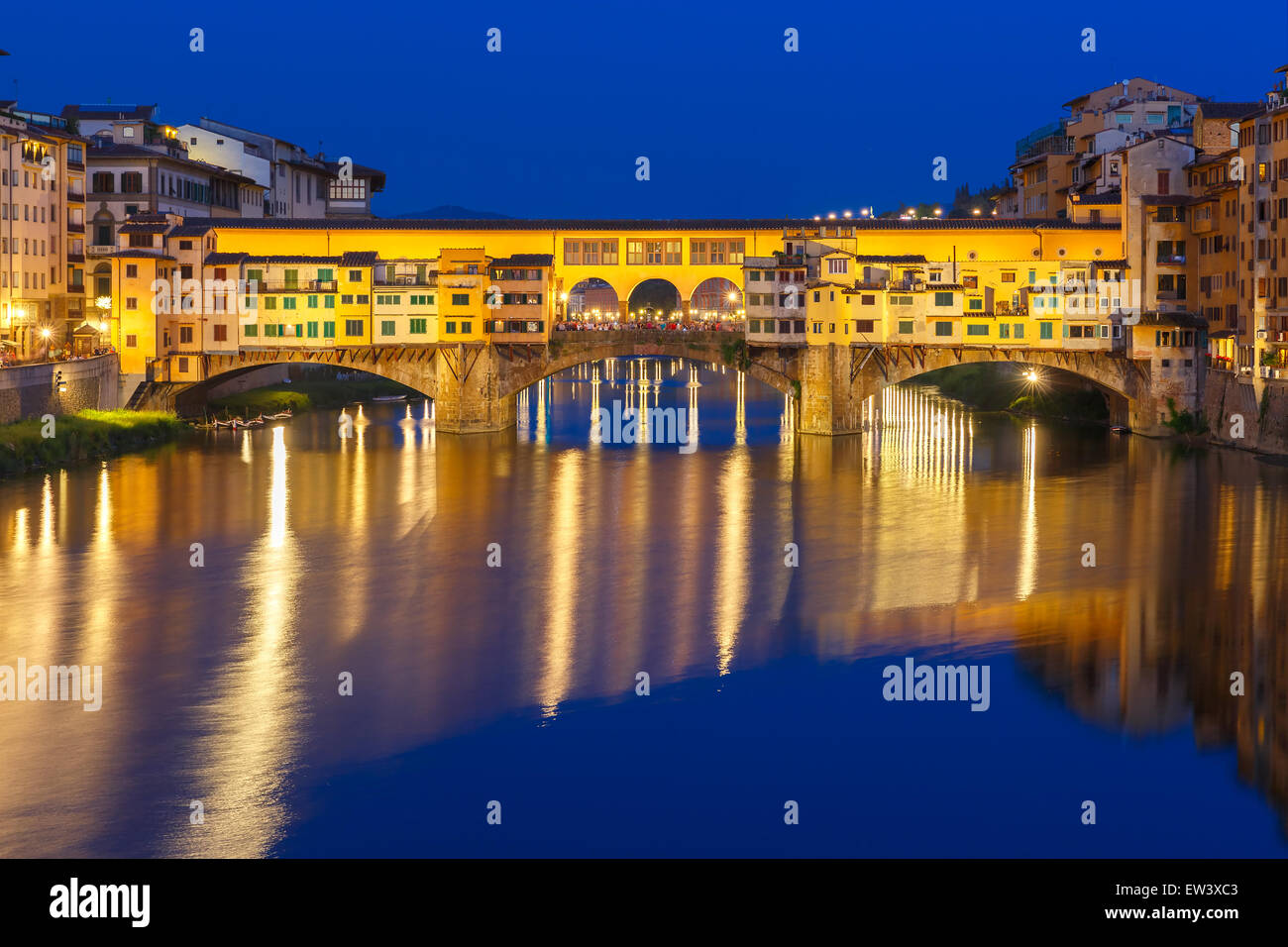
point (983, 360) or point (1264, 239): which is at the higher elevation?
point (1264, 239)

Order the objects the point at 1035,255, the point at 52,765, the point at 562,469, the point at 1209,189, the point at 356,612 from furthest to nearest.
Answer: the point at 1035,255 → the point at 1209,189 → the point at 562,469 → the point at 356,612 → the point at 52,765

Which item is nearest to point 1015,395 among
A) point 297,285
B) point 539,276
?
point 539,276

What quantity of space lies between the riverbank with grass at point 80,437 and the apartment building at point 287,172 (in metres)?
23.6

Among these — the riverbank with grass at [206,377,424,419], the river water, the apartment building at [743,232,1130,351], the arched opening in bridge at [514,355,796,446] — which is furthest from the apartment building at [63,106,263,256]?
the apartment building at [743,232,1130,351]

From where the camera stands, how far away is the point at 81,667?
78.3ft

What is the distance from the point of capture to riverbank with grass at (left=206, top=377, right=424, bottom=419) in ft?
213

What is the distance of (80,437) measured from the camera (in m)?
48.0

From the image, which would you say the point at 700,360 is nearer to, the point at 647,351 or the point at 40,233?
the point at 647,351

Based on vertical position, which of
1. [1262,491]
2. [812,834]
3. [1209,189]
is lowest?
[812,834]

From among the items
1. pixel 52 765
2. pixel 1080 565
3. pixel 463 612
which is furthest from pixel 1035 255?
pixel 52 765

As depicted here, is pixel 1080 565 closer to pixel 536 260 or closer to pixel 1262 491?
pixel 1262 491

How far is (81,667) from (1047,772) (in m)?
14.3

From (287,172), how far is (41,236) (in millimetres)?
27726

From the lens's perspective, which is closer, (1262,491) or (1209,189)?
(1262,491)
